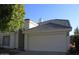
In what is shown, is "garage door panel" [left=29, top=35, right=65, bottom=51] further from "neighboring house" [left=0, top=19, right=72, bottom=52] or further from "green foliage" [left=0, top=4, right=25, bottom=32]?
"green foliage" [left=0, top=4, right=25, bottom=32]

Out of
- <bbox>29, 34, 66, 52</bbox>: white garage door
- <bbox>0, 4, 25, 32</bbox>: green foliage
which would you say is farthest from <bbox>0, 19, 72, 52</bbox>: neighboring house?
<bbox>0, 4, 25, 32</bbox>: green foliage

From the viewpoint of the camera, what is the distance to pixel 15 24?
42.3ft

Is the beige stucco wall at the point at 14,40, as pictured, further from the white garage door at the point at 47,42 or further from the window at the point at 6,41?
the white garage door at the point at 47,42

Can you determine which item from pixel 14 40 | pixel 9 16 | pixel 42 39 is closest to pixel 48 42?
pixel 42 39

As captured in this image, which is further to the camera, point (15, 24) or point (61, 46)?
point (61, 46)

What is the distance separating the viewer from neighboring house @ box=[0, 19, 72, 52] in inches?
625

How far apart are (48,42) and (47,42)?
0.35 feet

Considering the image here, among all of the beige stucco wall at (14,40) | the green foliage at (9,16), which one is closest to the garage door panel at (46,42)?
the beige stucco wall at (14,40)

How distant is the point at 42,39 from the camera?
17000 mm
